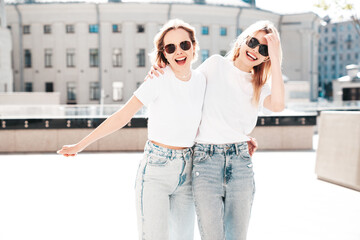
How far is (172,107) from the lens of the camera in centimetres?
218

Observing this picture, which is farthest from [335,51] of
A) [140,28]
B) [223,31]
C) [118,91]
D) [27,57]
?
[27,57]

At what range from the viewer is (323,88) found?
3509 inches

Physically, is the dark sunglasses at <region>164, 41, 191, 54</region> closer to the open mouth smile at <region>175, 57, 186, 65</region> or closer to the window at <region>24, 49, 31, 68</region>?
the open mouth smile at <region>175, 57, 186, 65</region>

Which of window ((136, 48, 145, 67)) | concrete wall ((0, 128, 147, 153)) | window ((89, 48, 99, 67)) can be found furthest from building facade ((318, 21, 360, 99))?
concrete wall ((0, 128, 147, 153))

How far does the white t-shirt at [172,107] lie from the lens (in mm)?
2186

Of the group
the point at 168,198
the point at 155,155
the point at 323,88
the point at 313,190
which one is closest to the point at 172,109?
the point at 155,155

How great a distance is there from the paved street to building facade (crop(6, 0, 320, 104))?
29.7 meters

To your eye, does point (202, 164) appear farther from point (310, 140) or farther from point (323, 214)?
point (310, 140)

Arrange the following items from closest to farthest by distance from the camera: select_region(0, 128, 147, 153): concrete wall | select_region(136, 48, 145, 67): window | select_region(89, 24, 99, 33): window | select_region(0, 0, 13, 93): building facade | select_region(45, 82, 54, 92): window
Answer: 1. select_region(0, 128, 147, 153): concrete wall
2. select_region(0, 0, 13, 93): building facade
3. select_region(89, 24, 99, 33): window
4. select_region(45, 82, 54, 92): window
5. select_region(136, 48, 145, 67): window

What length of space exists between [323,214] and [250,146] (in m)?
2.48

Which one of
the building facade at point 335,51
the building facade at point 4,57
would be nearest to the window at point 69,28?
the building facade at point 4,57

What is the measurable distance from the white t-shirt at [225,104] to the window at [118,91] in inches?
1386

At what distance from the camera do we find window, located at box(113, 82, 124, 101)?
121 ft

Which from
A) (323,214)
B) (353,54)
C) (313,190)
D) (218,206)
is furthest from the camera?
(353,54)
